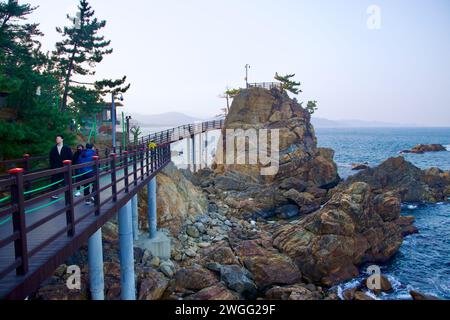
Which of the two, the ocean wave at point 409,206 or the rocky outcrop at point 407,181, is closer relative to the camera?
the ocean wave at point 409,206

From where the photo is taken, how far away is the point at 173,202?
21484mm

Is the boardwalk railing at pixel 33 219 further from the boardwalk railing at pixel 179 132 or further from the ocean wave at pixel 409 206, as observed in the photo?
the ocean wave at pixel 409 206

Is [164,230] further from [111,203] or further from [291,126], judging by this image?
[291,126]

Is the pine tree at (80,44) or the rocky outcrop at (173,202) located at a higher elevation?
the pine tree at (80,44)

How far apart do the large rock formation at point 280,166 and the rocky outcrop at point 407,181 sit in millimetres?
4140

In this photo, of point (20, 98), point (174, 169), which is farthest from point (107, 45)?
point (20, 98)

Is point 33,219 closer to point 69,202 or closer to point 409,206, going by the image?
point 69,202

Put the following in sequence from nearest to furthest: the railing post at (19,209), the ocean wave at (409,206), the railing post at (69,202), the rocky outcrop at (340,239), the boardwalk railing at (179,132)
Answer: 1. the railing post at (19,209)
2. the railing post at (69,202)
3. the rocky outcrop at (340,239)
4. the ocean wave at (409,206)
5. the boardwalk railing at (179,132)

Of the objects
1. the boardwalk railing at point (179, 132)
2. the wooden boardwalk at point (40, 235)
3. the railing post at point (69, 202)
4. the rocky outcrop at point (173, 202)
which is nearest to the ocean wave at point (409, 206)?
the rocky outcrop at point (173, 202)

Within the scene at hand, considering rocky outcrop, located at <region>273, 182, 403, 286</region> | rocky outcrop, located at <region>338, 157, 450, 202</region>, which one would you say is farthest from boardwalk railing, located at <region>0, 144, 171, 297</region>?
rocky outcrop, located at <region>338, 157, 450, 202</region>

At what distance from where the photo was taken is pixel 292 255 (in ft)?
60.1

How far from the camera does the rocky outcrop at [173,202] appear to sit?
65.4ft

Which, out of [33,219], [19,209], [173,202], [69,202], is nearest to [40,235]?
[69,202]

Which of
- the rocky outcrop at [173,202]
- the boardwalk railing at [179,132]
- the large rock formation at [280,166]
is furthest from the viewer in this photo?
the boardwalk railing at [179,132]
